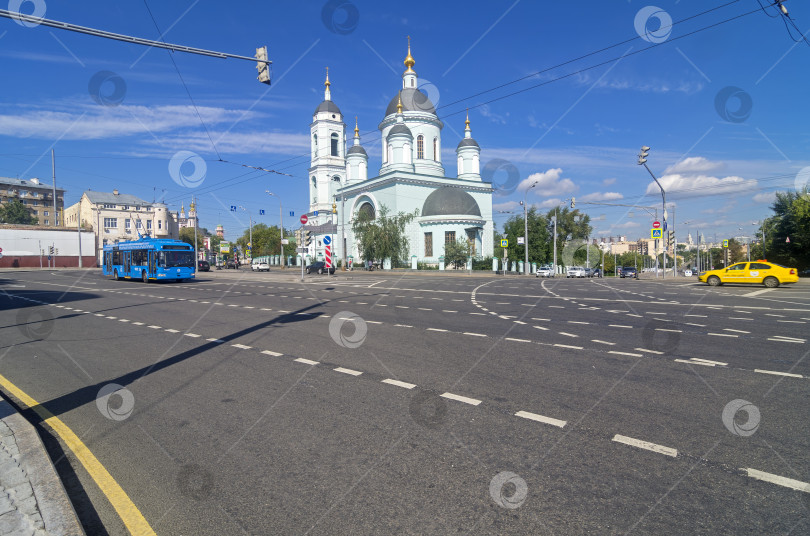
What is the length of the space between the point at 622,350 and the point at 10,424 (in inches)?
338

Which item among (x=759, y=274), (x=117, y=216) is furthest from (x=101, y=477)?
(x=117, y=216)

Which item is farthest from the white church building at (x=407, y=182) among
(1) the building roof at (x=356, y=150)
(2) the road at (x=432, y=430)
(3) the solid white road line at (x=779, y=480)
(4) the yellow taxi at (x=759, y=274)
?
(3) the solid white road line at (x=779, y=480)

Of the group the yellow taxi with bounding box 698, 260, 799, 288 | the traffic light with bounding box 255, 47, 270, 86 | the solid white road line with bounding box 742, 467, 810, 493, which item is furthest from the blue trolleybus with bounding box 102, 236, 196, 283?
the yellow taxi with bounding box 698, 260, 799, 288

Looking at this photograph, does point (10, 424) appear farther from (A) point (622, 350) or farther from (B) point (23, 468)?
(A) point (622, 350)

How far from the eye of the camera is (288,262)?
3521 inches

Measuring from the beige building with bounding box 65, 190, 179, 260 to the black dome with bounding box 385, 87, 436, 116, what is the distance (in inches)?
2038

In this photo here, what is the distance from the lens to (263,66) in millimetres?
10711

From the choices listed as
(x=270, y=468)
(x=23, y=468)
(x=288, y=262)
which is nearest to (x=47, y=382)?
(x=23, y=468)
